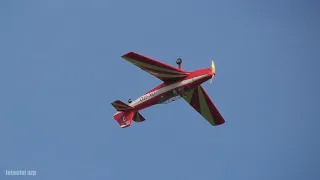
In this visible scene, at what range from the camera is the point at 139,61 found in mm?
43562

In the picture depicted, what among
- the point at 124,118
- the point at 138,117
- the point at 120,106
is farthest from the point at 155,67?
the point at 138,117

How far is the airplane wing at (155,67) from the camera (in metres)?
43.1

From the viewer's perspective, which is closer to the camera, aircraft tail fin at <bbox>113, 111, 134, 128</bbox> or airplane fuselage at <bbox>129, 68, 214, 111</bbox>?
airplane fuselage at <bbox>129, 68, 214, 111</bbox>

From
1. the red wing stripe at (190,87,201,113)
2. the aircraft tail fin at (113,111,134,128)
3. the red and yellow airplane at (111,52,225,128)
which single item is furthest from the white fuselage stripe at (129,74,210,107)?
the red wing stripe at (190,87,201,113)

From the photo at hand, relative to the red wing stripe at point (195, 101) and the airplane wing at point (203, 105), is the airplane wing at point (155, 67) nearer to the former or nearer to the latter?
the airplane wing at point (203, 105)

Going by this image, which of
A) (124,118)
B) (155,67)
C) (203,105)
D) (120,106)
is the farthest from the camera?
(203,105)

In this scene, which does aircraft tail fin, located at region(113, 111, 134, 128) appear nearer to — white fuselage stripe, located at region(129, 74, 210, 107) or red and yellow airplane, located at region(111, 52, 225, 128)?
red and yellow airplane, located at region(111, 52, 225, 128)

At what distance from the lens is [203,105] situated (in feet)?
159

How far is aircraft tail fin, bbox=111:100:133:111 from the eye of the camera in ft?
154

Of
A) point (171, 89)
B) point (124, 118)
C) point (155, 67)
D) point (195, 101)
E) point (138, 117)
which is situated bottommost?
point (124, 118)

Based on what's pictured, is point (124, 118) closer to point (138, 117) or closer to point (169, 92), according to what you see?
point (138, 117)

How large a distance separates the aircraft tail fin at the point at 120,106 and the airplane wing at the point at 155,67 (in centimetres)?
421

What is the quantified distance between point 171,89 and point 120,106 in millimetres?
4793

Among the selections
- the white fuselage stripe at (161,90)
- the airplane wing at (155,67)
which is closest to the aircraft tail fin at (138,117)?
the white fuselage stripe at (161,90)
